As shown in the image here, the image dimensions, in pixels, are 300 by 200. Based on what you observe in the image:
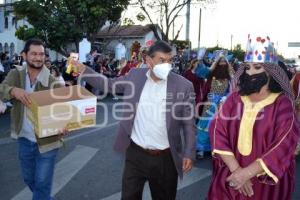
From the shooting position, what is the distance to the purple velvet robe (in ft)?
9.79

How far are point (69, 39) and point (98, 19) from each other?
2051 mm

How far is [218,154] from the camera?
10.5 feet

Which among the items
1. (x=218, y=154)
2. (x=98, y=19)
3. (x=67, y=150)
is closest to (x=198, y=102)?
(x=67, y=150)

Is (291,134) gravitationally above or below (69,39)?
below

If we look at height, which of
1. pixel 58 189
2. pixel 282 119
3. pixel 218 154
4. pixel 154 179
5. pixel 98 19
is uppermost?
pixel 98 19

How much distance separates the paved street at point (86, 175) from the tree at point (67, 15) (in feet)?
50.3

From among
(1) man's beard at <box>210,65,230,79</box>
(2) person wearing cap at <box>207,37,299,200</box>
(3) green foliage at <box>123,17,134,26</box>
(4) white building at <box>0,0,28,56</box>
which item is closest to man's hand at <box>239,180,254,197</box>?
(2) person wearing cap at <box>207,37,299,200</box>

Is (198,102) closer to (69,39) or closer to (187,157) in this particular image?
(187,157)

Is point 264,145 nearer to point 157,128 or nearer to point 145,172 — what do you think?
point 157,128

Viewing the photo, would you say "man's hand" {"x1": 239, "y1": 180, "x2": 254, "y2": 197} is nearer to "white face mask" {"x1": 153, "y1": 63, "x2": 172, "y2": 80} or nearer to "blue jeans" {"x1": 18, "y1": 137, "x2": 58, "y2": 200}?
"white face mask" {"x1": 153, "y1": 63, "x2": 172, "y2": 80}

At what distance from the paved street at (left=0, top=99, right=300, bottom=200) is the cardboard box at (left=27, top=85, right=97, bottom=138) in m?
1.66

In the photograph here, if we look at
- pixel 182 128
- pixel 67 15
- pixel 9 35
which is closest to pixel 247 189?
pixel 182 128

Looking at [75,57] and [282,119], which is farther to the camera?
[75,57]

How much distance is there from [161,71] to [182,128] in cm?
59
